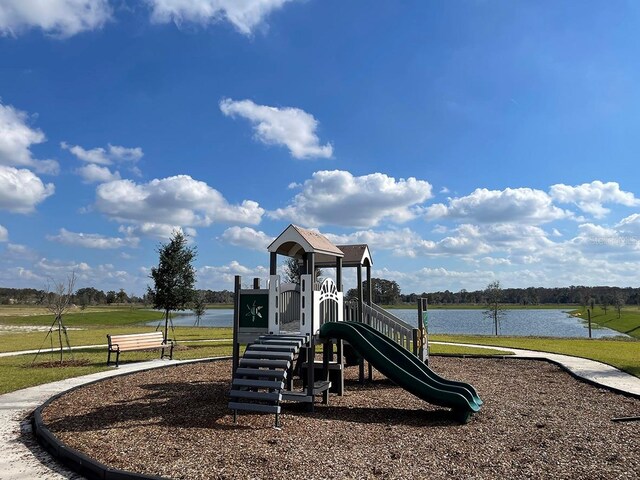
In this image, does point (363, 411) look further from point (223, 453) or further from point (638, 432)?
point (638, 432)

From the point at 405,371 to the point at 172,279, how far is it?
627 inches

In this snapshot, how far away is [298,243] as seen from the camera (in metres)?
10.3

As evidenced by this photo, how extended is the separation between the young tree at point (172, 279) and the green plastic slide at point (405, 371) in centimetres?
1416

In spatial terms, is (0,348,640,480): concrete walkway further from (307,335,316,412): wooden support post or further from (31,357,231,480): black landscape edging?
(307,335,316,412): wooden support post

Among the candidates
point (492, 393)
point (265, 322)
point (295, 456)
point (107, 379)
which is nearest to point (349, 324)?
point (265, 322)

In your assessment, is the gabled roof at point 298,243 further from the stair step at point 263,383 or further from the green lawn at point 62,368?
the green lawn at point 62,368

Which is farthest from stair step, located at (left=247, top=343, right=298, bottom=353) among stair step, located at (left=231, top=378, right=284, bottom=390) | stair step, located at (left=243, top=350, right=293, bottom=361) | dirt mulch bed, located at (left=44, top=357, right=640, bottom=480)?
dirt mulch bed, located at (left=44, top=357, right=640, bottom=480)

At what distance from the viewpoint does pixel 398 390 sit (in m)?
10.8

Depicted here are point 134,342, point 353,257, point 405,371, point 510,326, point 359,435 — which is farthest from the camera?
point 510,326

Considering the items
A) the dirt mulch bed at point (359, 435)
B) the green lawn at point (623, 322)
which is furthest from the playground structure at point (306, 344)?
the green lawn at point (623, 322)

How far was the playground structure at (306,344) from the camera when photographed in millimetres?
7891

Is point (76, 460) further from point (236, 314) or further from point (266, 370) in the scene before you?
point (236, 314)

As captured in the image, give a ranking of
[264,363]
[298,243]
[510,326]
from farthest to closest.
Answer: [510,326] < [298,243] < [264,363]

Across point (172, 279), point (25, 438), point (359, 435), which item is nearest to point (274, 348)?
point (359, 435)
